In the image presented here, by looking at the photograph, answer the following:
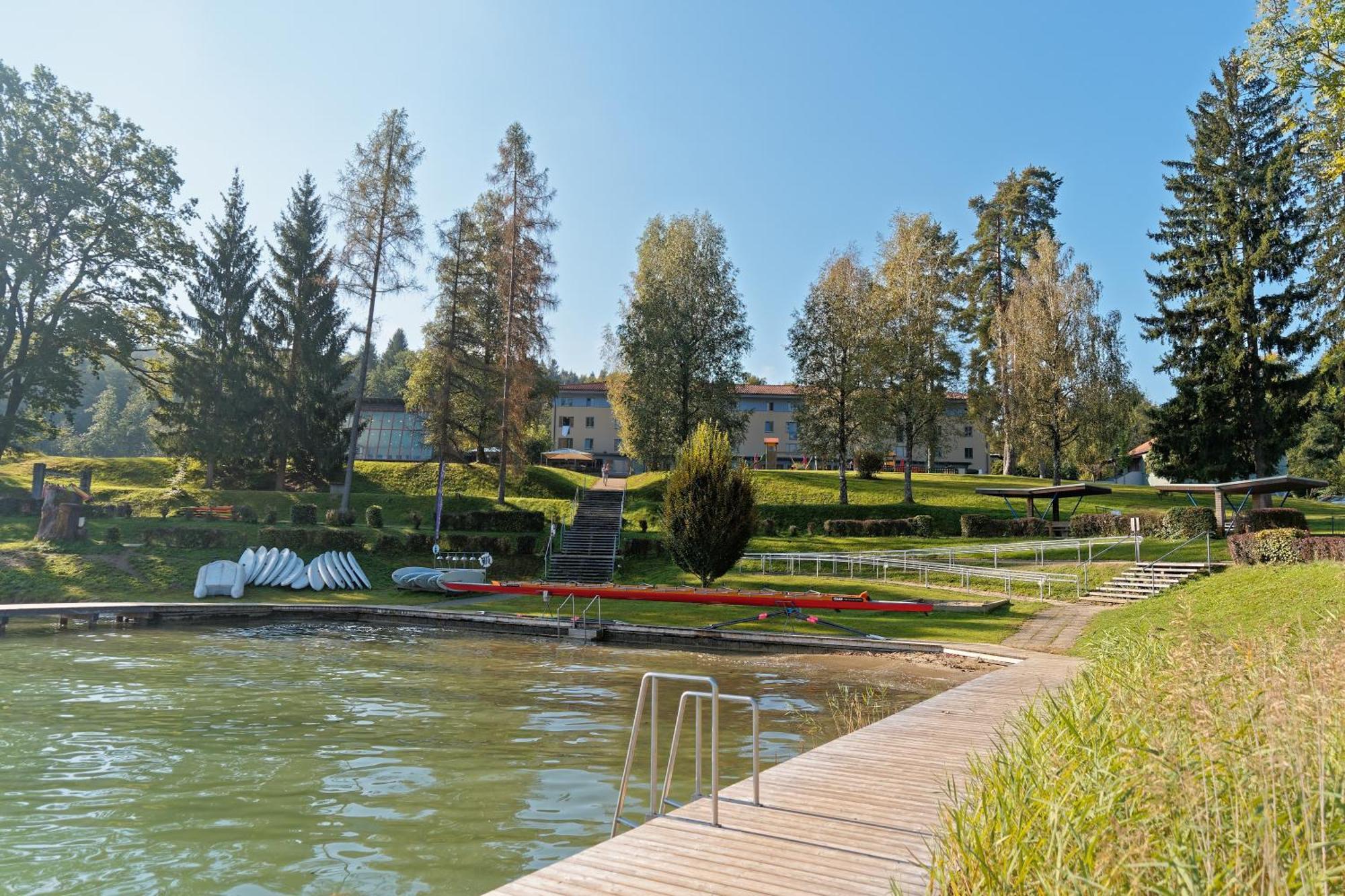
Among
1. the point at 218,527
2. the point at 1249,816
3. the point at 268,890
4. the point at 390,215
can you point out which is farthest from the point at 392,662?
A: the point at 390,215

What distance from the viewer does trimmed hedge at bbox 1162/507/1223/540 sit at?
30.3 meters

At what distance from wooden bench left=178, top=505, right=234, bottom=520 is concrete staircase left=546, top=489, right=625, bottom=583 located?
1513 centimetres

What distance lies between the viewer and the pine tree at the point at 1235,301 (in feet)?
126

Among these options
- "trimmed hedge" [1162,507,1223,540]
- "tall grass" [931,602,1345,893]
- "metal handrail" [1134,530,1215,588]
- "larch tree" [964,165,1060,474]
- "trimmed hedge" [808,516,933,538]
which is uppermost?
"larch tree" [964,165,1060,474]

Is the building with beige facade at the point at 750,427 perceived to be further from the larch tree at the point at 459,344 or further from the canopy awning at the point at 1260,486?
the canopy awning at the point at 1260,486

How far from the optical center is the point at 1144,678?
20.5ft

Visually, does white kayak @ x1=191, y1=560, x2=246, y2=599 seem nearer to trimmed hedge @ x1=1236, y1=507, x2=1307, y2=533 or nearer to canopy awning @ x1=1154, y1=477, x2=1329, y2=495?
canopy awning @ x1=1154, y1=477, x2=1329, y2=495

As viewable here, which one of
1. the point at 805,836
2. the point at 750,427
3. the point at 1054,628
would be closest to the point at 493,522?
the point at 1054,628

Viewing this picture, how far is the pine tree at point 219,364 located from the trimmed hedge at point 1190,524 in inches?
1771

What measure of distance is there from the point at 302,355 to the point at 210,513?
50.2 ft

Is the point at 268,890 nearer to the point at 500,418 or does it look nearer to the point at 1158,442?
the point at 500,418

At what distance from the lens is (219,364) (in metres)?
44.9

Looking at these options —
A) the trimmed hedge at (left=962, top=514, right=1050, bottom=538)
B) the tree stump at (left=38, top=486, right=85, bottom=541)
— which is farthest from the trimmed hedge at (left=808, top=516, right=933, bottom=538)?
the tree stump at (left=38, top=486, right=85, bottom=541)

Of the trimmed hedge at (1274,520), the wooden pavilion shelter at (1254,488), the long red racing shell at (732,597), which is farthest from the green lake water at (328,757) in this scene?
the wooden pavilion shelter at (1254,488)
